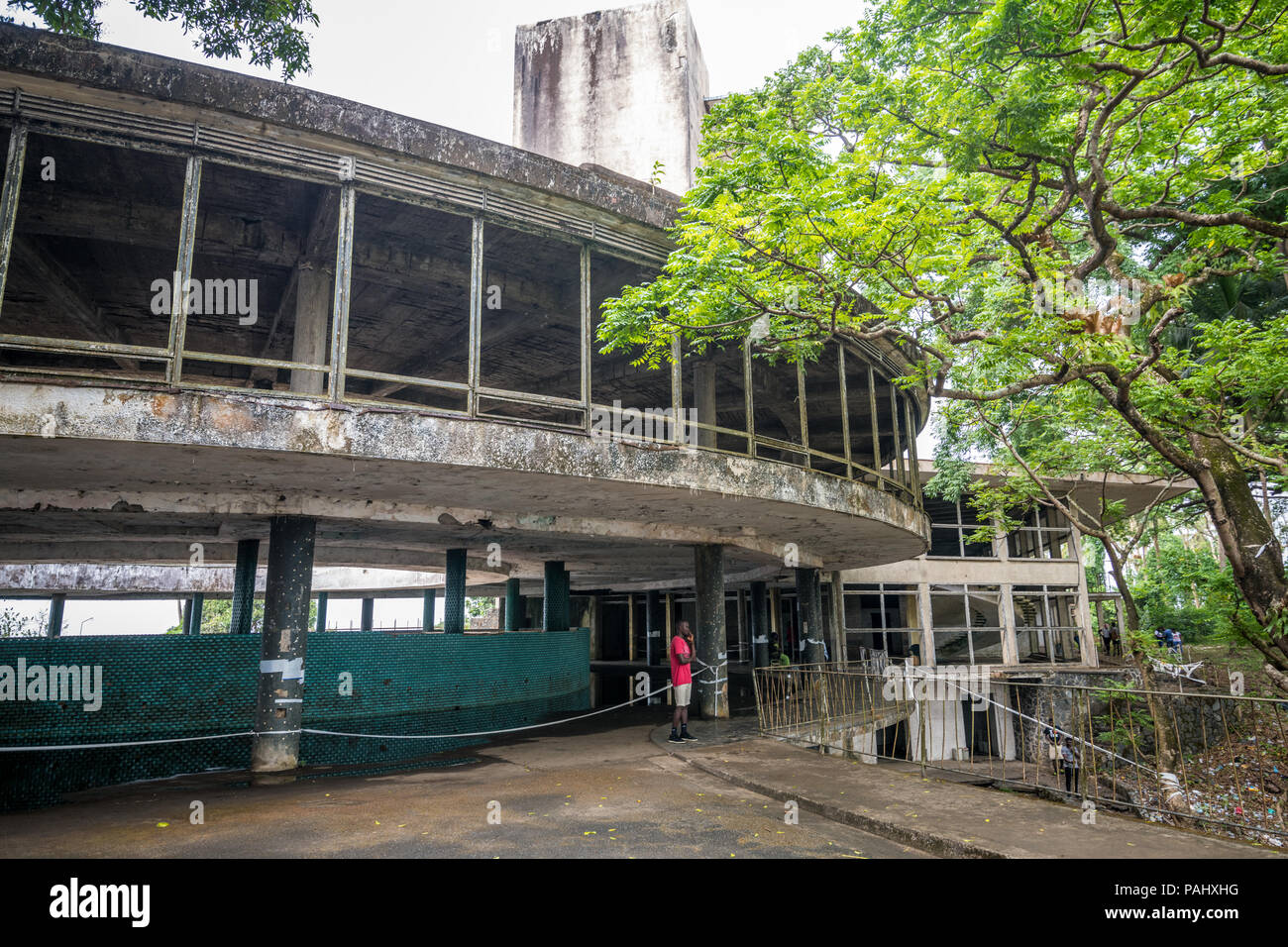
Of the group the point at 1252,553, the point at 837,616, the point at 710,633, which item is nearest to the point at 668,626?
the point at 837,616

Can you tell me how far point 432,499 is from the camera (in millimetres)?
10297

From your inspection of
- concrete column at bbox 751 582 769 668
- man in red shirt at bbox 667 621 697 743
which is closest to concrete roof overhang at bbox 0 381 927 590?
man in red shirt at bbox 667 621 697 743

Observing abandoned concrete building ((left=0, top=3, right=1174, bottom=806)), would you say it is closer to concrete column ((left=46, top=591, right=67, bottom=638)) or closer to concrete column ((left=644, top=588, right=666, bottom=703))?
concrete column ((left=644, top=588, right=666, bottom=703))

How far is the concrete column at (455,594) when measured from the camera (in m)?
13.7

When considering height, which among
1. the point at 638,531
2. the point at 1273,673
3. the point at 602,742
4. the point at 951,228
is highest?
the point at 951,228

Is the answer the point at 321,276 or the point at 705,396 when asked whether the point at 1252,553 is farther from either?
the point at 321,276

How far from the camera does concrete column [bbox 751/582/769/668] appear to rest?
1986cm

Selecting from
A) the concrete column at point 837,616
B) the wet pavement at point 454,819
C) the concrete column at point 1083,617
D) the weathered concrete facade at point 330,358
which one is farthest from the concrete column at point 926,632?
the wet pavement at point 454,819

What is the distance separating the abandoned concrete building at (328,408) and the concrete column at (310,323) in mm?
47

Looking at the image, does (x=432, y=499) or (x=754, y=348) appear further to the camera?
(x=754, y=348)

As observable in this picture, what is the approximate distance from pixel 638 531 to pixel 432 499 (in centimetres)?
374
